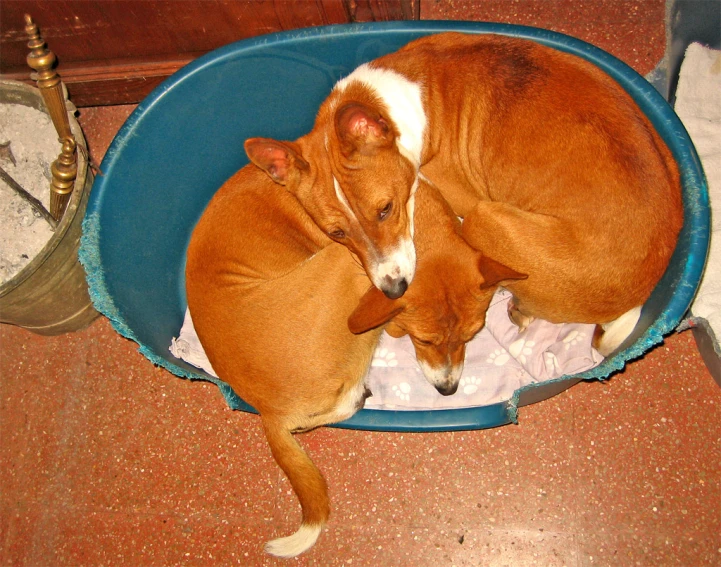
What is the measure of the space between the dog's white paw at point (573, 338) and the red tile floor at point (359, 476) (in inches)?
12.9

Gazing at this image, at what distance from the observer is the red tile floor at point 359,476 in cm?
299

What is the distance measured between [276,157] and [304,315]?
0.68 meters

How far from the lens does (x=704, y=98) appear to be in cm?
338

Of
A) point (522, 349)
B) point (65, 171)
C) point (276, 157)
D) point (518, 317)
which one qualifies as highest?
point (276, 157)

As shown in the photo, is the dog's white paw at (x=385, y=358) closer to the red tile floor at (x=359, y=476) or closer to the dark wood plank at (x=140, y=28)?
the red tile floor at (x=359, y=476)

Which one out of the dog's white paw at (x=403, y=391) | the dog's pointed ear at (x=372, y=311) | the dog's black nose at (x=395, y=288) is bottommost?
the dog's white paw at (x=403, y=391)

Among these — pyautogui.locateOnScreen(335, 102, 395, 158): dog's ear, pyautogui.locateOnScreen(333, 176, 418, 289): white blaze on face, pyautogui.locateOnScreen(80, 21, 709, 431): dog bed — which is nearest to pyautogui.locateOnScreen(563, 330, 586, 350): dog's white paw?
pyautogui.locateOnScreen(80, 21, 709, 431): dog bed

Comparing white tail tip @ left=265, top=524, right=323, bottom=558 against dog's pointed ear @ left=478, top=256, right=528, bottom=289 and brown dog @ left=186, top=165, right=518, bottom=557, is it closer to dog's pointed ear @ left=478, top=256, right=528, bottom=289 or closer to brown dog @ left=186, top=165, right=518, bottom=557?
brown dog @ left=186, top=165, right=518, bottom=557

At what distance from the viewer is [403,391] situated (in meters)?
3.26

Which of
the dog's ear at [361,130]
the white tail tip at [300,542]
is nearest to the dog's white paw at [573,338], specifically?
the dog's ear at [361,130]

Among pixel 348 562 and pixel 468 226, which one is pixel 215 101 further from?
pixel 348 562

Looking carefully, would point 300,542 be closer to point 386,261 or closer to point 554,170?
point 386,261

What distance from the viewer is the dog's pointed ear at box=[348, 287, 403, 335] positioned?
238 centimetres

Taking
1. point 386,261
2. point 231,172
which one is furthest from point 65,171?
point 386,261
